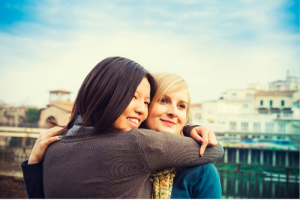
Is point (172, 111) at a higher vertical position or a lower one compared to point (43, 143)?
higher

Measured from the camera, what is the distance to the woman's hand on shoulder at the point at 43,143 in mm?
853

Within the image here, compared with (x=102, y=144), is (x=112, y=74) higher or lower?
higher

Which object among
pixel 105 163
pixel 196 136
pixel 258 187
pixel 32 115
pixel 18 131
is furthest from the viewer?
pixel 258 187

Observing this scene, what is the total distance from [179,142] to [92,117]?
378 mm

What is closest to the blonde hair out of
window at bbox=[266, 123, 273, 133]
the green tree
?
the green tree

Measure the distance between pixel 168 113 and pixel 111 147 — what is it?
0.43m

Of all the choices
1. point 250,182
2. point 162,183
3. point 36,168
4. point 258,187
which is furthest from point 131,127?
point 258,187

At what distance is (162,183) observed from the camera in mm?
933

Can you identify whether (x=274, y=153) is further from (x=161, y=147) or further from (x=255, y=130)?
(x=161, y=147)

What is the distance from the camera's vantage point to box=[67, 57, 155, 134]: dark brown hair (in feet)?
2.57

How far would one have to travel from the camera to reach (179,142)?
0.83 meters

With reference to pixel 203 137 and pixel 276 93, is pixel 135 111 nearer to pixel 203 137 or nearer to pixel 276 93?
pixel 203 137

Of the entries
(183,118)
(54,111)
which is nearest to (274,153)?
(54,111)

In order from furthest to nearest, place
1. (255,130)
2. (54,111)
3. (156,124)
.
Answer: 1. (255,130)
2. (54,111)
3. (156,124)
